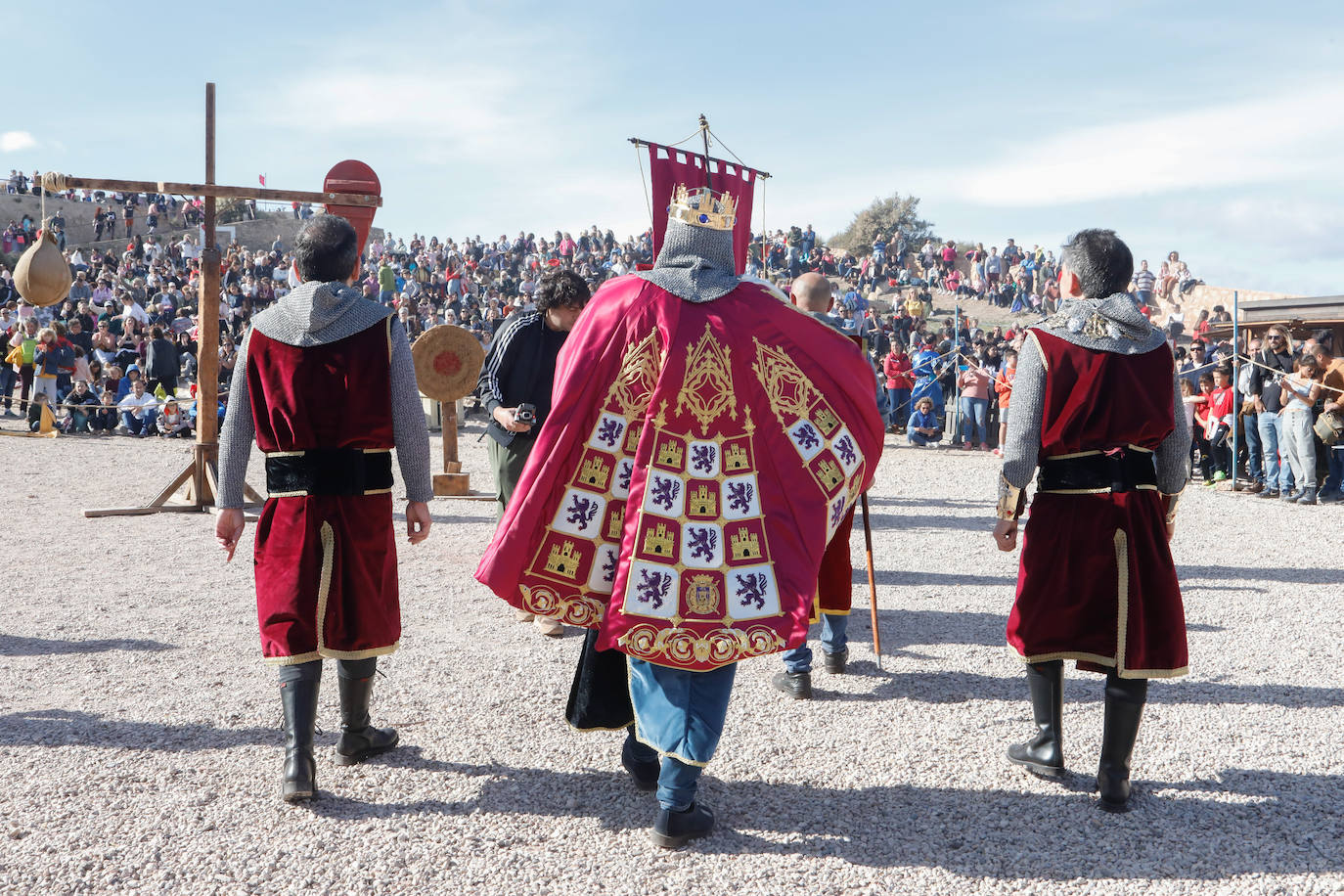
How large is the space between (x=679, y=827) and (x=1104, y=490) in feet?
5.83

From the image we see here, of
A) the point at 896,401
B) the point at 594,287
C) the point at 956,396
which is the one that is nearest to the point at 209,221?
the point at 896,401

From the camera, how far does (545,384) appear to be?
207 inches

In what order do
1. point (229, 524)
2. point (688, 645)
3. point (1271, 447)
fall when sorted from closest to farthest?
point (688, 645) < point (229, 524) < point (1271, 447)

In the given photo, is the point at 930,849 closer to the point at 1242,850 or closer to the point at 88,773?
the point at 1242,850

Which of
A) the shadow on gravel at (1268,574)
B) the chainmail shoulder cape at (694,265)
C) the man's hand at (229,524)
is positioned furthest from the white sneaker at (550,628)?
the shadow on gravel at (1268,574)

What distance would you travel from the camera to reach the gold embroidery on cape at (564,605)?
3068mm

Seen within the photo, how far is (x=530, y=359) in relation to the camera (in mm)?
5258

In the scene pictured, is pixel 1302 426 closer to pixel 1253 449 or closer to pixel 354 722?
pixel 1253 449

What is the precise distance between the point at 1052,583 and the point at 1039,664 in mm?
309

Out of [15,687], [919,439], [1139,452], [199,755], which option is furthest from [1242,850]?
[919,439]

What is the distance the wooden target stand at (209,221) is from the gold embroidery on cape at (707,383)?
405 centimetres

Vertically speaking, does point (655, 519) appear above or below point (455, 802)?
above

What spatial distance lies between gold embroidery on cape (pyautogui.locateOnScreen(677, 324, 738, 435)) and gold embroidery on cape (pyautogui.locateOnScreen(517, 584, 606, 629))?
0.65m

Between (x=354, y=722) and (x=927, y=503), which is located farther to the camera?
(x=927, y=503)
